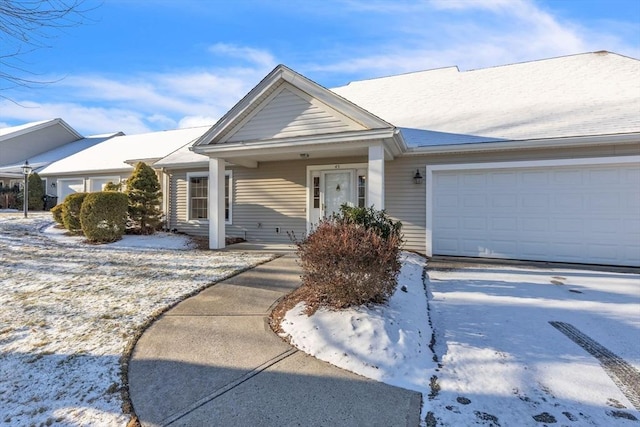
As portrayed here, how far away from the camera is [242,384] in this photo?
9.74 ft

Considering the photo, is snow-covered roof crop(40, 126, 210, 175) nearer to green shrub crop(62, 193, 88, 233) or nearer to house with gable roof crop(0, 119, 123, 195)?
house with gable roof crop(0, 119, 123, 195)

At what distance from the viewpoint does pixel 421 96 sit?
502 inches

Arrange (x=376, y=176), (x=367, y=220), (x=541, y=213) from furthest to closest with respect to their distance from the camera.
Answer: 1. (x=541, y=213)
2. (x=376, y=176)
3. (x=367, y=220)

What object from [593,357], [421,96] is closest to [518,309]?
[593,357]

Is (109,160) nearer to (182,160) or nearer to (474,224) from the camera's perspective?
(182,160)

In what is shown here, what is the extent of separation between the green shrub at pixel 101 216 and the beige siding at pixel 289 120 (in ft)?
13.8

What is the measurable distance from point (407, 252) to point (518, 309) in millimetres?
4322

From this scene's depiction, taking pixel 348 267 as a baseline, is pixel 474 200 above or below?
above

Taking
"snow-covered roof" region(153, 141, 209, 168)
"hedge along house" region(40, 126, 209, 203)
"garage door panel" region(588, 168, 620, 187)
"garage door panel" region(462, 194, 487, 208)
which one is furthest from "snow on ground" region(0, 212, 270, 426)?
"garage door panel" region(588, 168, 620, 187)

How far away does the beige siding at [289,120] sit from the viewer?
8141 millimetres

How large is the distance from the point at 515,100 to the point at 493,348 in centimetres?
949

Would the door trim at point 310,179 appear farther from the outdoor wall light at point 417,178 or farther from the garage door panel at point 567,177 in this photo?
the garage door panel at point 567,177

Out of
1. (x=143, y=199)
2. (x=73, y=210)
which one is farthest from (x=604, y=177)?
(x=73, y=210)

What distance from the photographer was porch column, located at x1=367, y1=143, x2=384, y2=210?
771 cm
